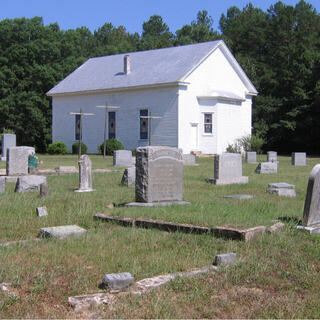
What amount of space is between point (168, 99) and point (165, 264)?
27274 mm

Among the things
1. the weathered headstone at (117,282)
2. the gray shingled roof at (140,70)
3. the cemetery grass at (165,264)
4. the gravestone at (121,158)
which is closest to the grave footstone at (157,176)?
the cemetery grass at (165,264)

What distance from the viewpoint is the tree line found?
137 feet

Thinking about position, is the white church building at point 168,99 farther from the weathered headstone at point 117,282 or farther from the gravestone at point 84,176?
the weathered headstone at point 117,282

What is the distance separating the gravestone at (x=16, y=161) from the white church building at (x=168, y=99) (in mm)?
15192

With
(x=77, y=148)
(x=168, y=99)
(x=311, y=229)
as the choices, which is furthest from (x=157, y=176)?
(x=77, y=148)

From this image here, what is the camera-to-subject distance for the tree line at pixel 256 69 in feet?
137

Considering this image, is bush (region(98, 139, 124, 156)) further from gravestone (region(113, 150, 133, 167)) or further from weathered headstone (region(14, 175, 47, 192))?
weathered headstone (region(14, 175, 47, 192))

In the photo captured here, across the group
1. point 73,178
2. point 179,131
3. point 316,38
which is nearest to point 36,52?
point 179,131

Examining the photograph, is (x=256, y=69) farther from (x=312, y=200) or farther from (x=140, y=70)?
(x=312, y=200)

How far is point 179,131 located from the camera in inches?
1264

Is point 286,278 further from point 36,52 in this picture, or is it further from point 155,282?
point 36,52

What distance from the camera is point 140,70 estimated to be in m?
35.7

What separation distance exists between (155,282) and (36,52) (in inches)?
1764

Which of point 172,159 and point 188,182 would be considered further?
point 188,182
